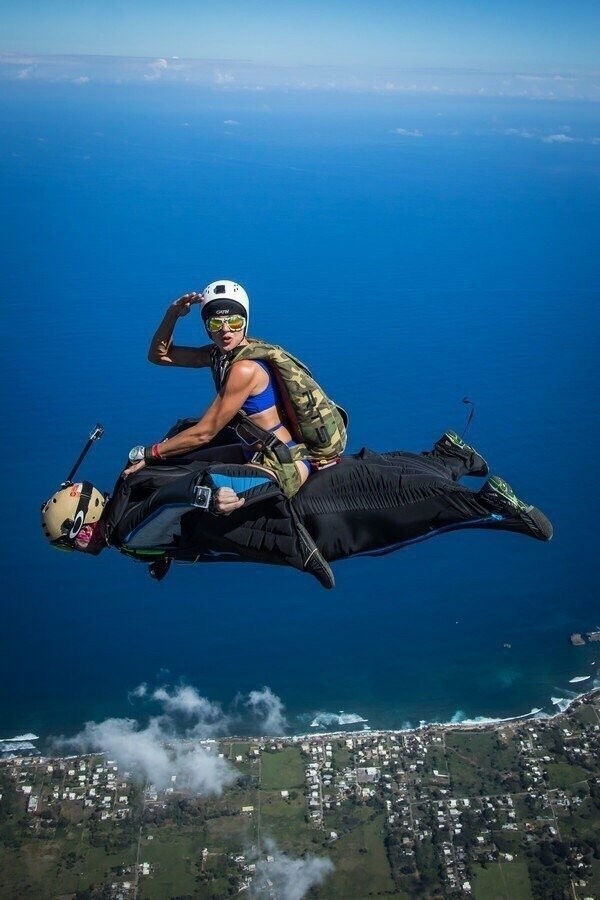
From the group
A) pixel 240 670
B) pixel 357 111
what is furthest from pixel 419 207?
pixel 357 111

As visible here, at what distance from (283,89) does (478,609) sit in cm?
18206

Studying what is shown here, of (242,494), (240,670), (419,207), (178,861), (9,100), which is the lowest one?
(178,861)

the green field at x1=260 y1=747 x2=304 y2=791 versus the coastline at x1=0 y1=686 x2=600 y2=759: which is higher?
the coastline at x1=0 y1=686 x2=600 y2=759

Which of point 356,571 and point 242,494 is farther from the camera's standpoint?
point 356,571

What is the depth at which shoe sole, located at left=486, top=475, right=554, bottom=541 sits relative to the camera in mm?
4039

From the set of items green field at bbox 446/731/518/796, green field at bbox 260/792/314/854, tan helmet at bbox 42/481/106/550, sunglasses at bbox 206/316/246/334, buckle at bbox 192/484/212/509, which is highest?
sunglasses at bbox 206/316/246/334

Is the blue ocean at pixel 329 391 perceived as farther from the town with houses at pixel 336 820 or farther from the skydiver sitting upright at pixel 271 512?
the skydiver sitting upright at pixel 271 512

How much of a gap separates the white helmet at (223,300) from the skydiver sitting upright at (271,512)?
0.82m

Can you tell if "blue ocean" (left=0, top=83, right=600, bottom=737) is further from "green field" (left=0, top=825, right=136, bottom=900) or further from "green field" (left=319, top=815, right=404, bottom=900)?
"green field" (left=0, top=825, right=136, bottom=900)

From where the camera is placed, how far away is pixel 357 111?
146625mm

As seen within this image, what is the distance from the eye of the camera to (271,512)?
3.77 meters

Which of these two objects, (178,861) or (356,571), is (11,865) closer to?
(178,861)

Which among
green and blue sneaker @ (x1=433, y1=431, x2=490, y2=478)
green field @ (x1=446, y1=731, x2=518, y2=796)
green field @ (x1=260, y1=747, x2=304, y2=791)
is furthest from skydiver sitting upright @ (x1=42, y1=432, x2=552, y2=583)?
green field @ (x1=446, y1=731, x2=518, y2=796)

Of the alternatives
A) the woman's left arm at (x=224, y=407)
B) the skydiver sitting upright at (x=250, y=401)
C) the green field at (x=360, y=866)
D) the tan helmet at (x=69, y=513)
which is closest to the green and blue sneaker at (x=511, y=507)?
the skydiver sitting upright at (x=250, y=401)
